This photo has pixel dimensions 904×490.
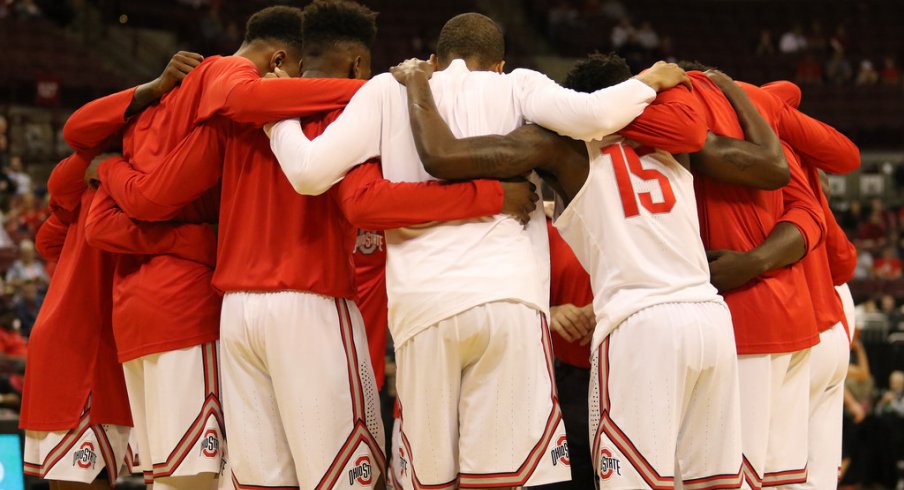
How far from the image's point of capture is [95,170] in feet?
15.6

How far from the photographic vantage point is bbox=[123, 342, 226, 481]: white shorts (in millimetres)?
4371

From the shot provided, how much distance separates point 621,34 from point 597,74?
16.6m

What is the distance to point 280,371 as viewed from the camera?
4125 millimetres

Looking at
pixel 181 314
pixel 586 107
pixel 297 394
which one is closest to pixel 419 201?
pixel 586 107

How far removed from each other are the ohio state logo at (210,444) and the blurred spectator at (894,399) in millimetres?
7220

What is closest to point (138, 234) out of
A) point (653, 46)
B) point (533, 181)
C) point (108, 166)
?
point (108, 166)

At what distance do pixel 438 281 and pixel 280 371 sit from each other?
75 cm

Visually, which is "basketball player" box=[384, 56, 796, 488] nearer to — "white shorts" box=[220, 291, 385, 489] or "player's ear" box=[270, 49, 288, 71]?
"white shorts" box=[220, 291, 385, 489]

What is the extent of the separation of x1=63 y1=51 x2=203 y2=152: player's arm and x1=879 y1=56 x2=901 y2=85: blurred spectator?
17.2 m

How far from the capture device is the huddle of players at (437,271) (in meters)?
3.88

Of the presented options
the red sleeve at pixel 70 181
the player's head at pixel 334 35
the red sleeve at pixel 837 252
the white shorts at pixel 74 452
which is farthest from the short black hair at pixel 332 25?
the red sleeve at pixel 837 252

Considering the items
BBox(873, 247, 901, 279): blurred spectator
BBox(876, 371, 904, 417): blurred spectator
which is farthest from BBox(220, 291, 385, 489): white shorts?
BBox(873, 247, 901, 279): blurred spectator

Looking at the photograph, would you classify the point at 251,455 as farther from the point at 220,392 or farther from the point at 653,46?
the point at 653,46

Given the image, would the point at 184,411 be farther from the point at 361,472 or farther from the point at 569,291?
the point at 569,291
